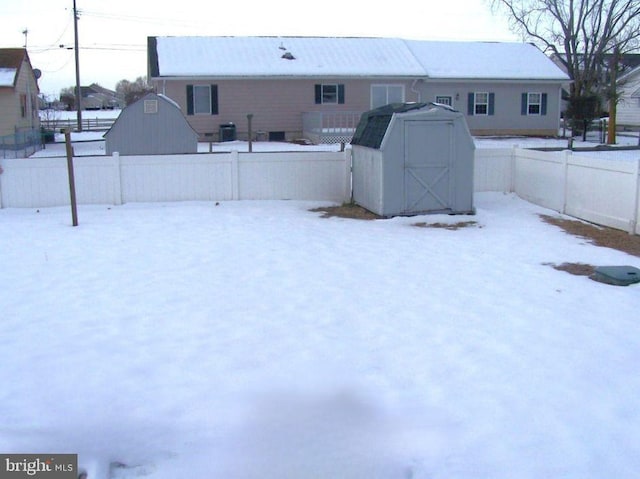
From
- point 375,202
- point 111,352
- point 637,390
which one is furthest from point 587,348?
point 375,202

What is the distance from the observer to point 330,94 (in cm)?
3119

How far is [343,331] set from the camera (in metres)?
6.75

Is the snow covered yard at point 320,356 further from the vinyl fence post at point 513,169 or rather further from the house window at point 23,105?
the house window at point 23,105

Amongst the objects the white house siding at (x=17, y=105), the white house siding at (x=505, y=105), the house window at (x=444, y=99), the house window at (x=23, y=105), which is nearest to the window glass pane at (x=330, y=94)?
the white house siding at (x=505, y=105)

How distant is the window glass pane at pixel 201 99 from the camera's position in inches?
1172

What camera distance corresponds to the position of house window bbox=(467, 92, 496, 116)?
3331 centimetres

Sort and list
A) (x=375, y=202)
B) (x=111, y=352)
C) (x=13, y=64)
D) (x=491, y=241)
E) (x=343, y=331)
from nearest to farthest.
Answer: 1. (x=111, y=352)
2. (x=343, y=331)
3. (x=491, y=241)
4. (x=375, y=202)
5. (x=13, y=64)

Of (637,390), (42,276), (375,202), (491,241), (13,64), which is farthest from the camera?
(13,64)

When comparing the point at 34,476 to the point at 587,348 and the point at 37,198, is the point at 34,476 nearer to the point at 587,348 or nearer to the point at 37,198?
the point at 587,348

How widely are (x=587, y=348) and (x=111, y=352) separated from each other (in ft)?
13.2

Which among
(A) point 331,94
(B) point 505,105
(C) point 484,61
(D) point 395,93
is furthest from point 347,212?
(C) point 484,61

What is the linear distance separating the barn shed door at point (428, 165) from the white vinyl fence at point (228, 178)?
83.3 inches

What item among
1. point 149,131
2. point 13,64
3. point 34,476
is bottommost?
point 34,476

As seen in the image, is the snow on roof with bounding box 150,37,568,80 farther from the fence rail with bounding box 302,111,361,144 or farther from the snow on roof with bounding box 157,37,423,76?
the fence rail with bounding box 302,111,361,144
